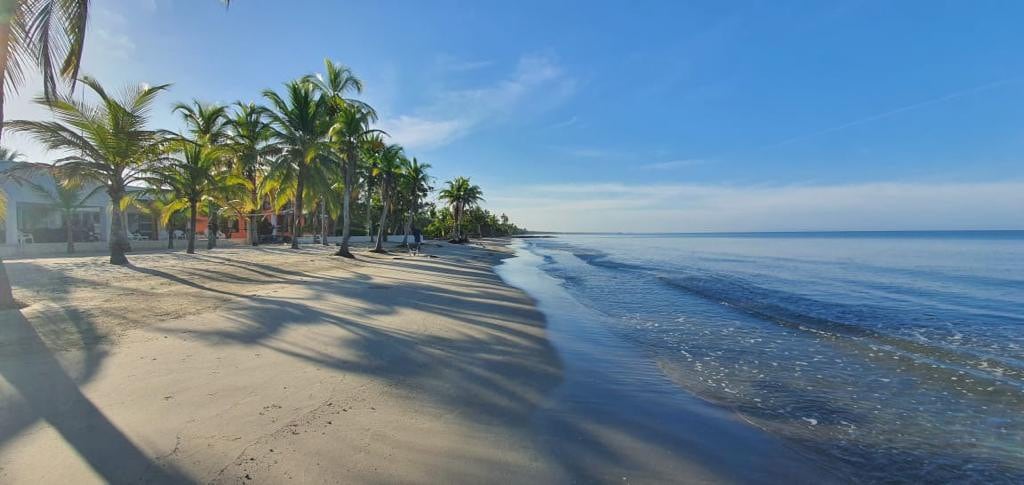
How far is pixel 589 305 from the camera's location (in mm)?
11312

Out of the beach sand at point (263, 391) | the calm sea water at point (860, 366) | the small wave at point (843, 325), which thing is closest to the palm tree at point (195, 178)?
the beach sand at point (263, 391)

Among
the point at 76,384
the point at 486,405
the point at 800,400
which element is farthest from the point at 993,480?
the point at 76,384

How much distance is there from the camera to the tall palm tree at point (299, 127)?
21953mm

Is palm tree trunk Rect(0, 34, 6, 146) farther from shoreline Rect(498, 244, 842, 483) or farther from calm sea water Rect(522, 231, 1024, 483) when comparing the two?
calm sea water Rect(522, 231, 1024, 483)

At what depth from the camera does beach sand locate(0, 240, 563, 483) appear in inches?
111

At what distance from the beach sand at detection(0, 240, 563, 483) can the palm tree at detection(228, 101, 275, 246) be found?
52.1 feet

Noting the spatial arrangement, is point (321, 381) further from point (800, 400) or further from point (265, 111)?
point (265, 111)

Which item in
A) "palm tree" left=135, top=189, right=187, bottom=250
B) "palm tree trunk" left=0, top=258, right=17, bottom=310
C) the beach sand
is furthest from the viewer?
"palm tree" left=135, top=189, right=187, bottom=250

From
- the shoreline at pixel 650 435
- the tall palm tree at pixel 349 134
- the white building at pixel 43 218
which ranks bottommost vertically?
the shoreline at pixel 650 435

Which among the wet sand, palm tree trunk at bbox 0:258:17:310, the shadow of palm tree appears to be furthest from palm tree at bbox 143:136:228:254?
the shadow of palm tree

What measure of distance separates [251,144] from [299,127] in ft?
15.0

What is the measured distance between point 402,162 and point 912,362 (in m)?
27.8

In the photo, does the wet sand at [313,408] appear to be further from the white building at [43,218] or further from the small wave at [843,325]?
the white building at [43,218]

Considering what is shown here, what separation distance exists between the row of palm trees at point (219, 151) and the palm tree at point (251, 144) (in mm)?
60
